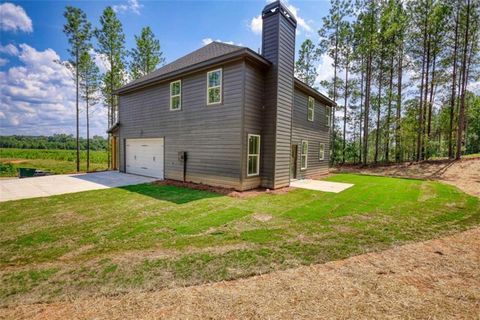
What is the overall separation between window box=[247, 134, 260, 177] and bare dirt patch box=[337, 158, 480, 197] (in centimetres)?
959

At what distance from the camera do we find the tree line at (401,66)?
50.1 ft

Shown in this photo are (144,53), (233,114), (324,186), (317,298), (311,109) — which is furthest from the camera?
(144,53)

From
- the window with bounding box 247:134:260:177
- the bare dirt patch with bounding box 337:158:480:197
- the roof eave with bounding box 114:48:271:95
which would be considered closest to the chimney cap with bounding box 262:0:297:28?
the roof eave with bounding box 114:48:271:95

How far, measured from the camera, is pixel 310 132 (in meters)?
12.5

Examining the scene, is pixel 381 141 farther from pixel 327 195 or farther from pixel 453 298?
pixel 453 298

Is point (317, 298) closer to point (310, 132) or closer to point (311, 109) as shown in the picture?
point (310, 132)

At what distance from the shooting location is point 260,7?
8609 millimetres

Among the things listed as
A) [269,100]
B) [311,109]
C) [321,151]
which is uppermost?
[311,109]

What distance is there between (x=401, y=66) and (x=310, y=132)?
12.5 metres

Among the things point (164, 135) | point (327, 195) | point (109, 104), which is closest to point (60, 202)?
point (164, 135)

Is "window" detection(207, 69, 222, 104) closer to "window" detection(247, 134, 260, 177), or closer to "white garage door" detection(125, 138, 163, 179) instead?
"window" detection(247, 134, 260, 177)

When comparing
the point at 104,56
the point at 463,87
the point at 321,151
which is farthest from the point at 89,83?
the point at 463,87

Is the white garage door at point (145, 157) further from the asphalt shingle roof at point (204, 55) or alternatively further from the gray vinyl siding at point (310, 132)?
the gray vinyl siding at point (310, 132)

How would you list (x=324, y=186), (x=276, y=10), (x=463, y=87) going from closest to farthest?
(x=276, y=10) < (x=324, y=186) < (x=463, y=87)
